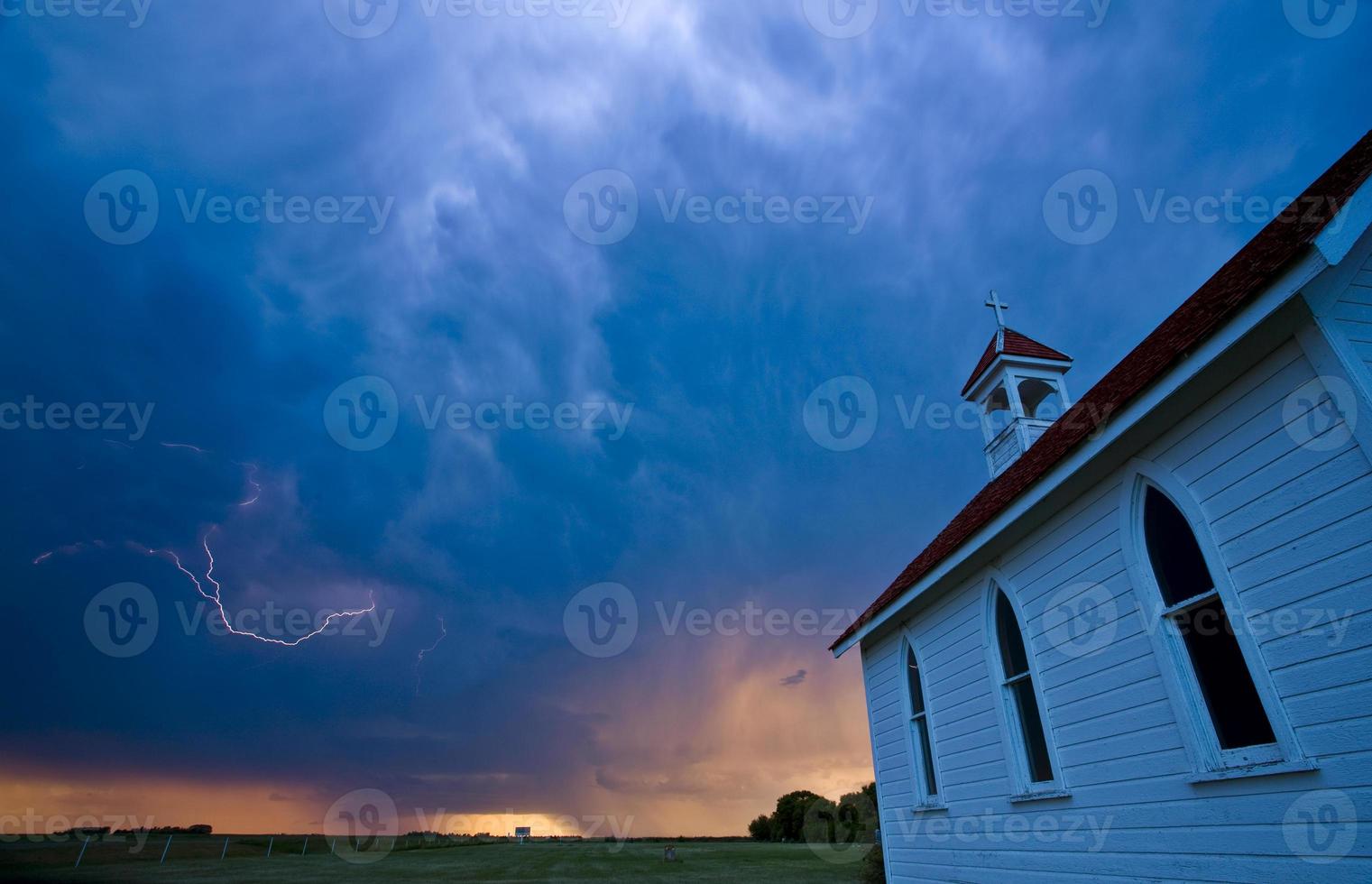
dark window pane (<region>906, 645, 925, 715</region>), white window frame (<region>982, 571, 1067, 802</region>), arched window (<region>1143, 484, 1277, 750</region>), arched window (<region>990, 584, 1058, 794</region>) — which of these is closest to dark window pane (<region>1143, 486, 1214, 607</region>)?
arched window (<region>1143, 484, 1277, 750</region>)

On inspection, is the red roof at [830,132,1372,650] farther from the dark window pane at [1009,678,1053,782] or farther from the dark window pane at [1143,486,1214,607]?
the dark window pane at [1009,678,1053,782]

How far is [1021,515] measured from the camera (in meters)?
8.09

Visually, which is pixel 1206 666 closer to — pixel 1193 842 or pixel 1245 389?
pixel 1193 842

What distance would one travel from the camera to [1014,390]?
14.6m

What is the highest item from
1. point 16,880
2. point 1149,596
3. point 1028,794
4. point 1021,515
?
point 1021,515

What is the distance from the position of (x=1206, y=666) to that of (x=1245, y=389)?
7.79 feet

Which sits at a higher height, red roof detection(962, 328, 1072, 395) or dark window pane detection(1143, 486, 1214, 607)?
red roof detection(962, 328, 1072, 395)

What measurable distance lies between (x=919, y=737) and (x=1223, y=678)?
6741 mm

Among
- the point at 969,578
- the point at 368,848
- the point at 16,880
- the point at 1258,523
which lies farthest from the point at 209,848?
the point at 1258,523

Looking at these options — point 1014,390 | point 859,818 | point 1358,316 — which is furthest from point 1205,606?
point 859,818

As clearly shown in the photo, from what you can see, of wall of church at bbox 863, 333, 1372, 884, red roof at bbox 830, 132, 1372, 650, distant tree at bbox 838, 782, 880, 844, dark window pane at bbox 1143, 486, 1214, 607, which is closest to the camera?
wall of church at bbox 863, 333, 1372, 884

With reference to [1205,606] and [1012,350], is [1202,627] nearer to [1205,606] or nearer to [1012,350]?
[1205,606]

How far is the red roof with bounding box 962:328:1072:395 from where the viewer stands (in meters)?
14.8

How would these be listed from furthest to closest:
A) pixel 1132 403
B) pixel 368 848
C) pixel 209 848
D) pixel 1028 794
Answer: pixel 368 848
pixel 209 848
pixel 1028 794
pixel 1132 403
